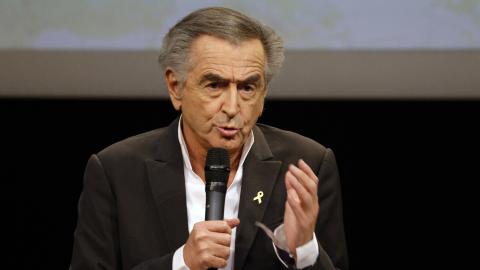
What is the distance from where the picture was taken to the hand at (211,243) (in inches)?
70.4

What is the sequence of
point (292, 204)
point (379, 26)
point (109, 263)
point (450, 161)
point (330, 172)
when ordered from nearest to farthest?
1. point (292, 204)
2. point (109, 263)
3. point (330, 172)
4. point (379, 26)
5. point (450, 161)

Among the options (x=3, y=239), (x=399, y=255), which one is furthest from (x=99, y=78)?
(x=399, y=255)

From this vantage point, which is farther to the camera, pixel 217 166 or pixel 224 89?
pixel 224 89

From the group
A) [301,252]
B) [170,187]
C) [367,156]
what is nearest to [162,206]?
[170,187]

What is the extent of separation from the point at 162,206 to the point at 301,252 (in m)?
0.41

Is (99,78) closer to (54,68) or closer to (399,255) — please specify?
(54,68)

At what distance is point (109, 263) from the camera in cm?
218

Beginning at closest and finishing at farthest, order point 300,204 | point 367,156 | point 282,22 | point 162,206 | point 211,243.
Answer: point 211,243 → point 300,204 → point 162,206 → point 282,22 → point 367,156

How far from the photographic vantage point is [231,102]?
2119 millimetres

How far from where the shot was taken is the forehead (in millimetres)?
2146

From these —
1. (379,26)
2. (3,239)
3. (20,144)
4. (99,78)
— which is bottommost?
(3,239)

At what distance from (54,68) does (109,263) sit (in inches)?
43.6

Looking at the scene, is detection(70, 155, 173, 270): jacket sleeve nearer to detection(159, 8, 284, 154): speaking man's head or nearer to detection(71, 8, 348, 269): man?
detection(71, 8, 348, 269): man

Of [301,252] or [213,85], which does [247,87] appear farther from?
[301,252]
